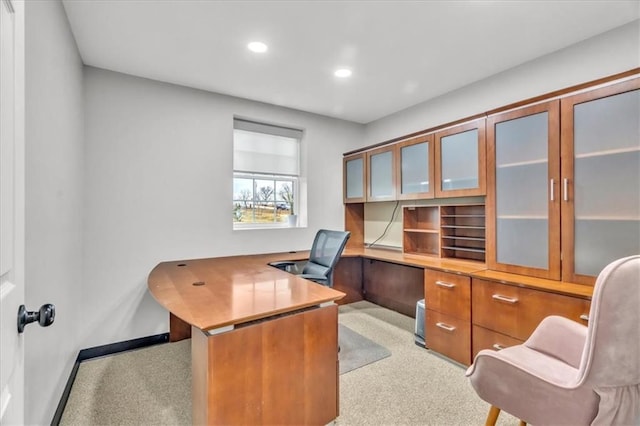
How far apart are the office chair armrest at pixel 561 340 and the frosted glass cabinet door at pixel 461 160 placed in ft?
4.13

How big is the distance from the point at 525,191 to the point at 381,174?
1.62 meters

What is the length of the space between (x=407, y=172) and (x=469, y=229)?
87 cm

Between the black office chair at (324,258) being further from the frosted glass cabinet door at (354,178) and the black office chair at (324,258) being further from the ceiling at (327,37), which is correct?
the ceiling at (327,37)

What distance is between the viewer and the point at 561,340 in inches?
59.9

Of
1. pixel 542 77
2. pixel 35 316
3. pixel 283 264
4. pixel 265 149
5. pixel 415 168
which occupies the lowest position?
pixel 283 264

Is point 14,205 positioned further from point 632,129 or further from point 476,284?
point 632,129

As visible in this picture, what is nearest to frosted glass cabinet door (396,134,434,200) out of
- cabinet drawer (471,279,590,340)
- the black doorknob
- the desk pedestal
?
cabinet drawer (471,279,590,340)

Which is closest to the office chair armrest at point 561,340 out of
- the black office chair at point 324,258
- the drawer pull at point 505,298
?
the drawer pull at point 505,298

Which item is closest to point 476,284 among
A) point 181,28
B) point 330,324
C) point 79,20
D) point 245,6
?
point 330,324

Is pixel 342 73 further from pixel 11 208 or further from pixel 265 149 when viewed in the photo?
pixel 11 208

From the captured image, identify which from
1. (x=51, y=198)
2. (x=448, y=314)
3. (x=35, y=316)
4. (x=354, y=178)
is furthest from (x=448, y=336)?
(x=51, y=198)

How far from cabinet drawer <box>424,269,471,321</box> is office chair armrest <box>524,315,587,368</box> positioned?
28.5 inches

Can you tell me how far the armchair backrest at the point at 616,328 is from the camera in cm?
105

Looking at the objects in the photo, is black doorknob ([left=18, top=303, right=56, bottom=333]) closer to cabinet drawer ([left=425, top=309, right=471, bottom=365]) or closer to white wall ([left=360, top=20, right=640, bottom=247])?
cabinet drawer ([left=425, top=309, right=471, bottom=365])
